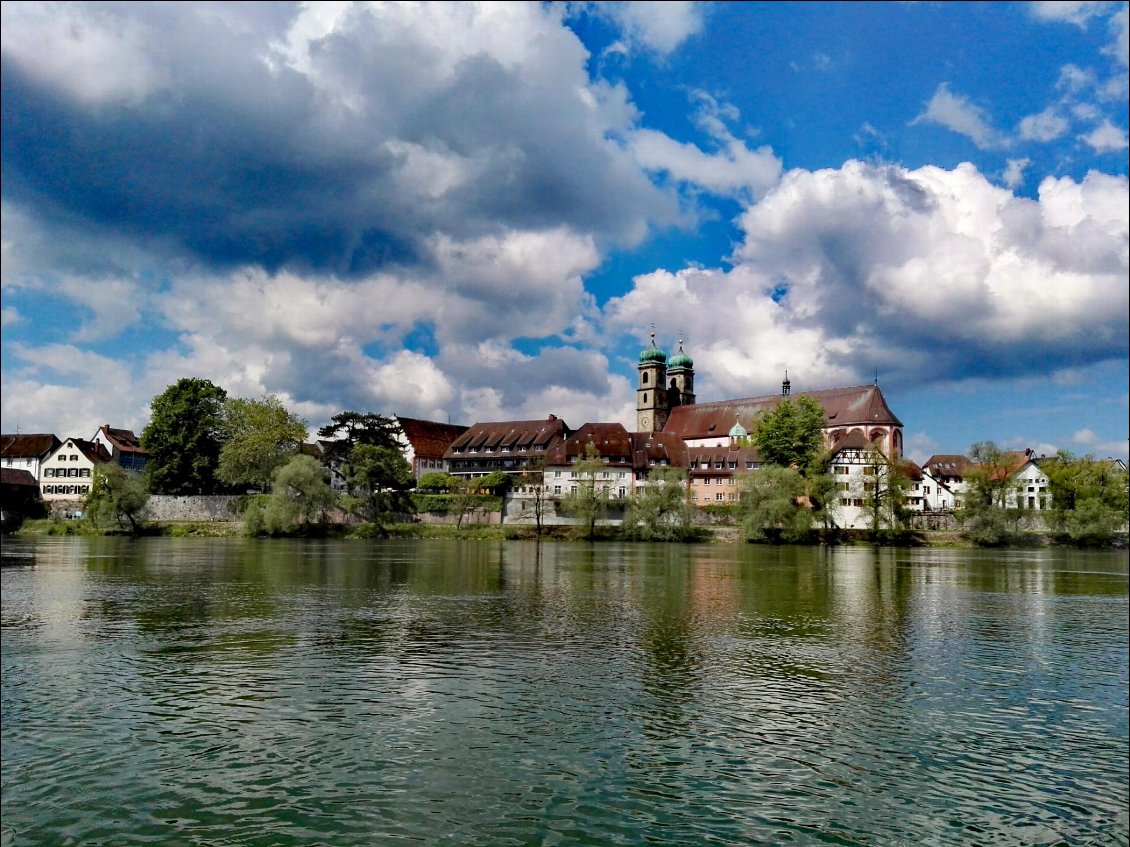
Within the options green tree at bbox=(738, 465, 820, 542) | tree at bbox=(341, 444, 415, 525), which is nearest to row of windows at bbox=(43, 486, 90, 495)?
tree at bbox=(341, 444, 415, 525)

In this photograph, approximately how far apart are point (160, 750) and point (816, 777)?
9759 mm

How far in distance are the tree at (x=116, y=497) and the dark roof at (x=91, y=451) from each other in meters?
31.9

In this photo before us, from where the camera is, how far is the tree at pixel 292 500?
94.8m

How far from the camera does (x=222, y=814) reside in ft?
39.4

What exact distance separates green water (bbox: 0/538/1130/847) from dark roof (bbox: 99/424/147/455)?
118m

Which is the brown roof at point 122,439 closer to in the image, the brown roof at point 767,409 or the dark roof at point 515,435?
the dark roof at point 515,435

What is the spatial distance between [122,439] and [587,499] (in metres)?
86.5

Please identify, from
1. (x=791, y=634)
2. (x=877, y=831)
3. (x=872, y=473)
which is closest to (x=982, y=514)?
(x=872, y=473)

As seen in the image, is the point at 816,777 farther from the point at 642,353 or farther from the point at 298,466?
the point at 642,353

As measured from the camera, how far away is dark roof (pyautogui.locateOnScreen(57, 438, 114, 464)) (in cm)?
13300

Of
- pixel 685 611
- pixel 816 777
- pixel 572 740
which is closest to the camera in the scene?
pixel 816 777

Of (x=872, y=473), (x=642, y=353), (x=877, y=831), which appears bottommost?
(x=877, y=831)

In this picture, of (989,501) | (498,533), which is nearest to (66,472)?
(498,533)

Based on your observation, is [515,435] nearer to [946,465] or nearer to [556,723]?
[946,465]
